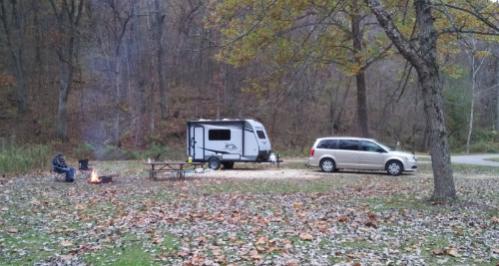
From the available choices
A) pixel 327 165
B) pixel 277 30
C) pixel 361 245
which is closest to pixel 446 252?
pixel 361 245

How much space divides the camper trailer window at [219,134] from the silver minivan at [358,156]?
168 inches

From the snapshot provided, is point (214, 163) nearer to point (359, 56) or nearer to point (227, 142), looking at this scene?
point (227, 142)

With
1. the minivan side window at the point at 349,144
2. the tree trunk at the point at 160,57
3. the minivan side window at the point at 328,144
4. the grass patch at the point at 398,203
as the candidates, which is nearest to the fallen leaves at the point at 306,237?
A: the grass patch at the point at 398,203

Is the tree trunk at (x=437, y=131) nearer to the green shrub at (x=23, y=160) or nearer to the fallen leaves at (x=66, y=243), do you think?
the fallen leaves at (x=66, y=243)

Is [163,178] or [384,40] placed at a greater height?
[384,40]

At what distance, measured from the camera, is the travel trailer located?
23.9m

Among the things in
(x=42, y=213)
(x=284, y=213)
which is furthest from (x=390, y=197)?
(x=42, y=213)

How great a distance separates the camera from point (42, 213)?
35.5ft

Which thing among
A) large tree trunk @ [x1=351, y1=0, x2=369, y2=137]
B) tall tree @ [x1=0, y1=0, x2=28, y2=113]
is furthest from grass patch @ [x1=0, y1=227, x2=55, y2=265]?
tall tree @ [x1=0, y1=0, x2=28, y2=113]

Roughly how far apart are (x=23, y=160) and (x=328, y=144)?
41.2ft

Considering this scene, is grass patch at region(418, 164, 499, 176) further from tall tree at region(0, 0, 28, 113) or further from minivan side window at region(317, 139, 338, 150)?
tall tree at region(0, 0, 28, 113)

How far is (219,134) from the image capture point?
24312 mm

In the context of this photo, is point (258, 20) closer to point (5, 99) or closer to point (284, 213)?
point (284, 213)

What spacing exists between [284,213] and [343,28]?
13.5 meters
